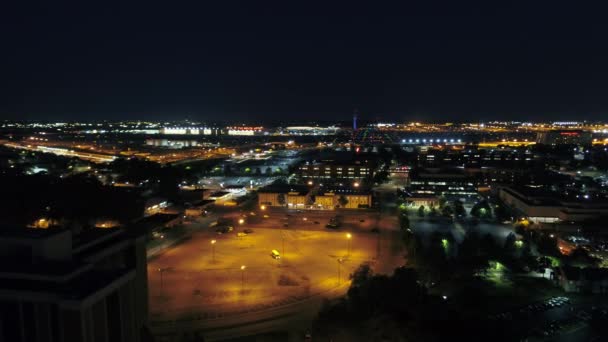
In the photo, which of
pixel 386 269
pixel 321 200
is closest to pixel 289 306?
pixel 386 269

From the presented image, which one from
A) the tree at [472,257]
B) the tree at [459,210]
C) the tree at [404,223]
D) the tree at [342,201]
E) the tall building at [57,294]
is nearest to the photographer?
the tall building at [57,294]

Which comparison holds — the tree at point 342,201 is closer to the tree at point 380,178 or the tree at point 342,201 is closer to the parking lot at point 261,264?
the parking lot at point 261,264

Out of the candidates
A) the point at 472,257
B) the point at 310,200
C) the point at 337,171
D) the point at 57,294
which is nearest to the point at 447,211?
the point at 310,200

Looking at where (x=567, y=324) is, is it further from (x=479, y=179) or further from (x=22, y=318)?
(x=479, y=179)

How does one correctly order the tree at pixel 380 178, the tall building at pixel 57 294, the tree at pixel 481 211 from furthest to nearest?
the tree at pixel 380 178 < the tree at pixel 481 211 < the tall building at pixel 57 294

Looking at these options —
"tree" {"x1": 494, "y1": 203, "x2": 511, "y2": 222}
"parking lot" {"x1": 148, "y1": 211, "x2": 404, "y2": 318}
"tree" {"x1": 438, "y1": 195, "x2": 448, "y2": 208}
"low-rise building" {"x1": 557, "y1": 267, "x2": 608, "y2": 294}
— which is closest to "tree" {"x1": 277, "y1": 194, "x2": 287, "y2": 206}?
"parking lot" {"x1": 148, "y1": 211, "x2": 404, "y2": 318}

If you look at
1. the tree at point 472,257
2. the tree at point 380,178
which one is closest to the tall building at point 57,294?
the tree at point 472,257

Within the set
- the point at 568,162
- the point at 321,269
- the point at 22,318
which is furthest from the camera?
the point at 568,162
